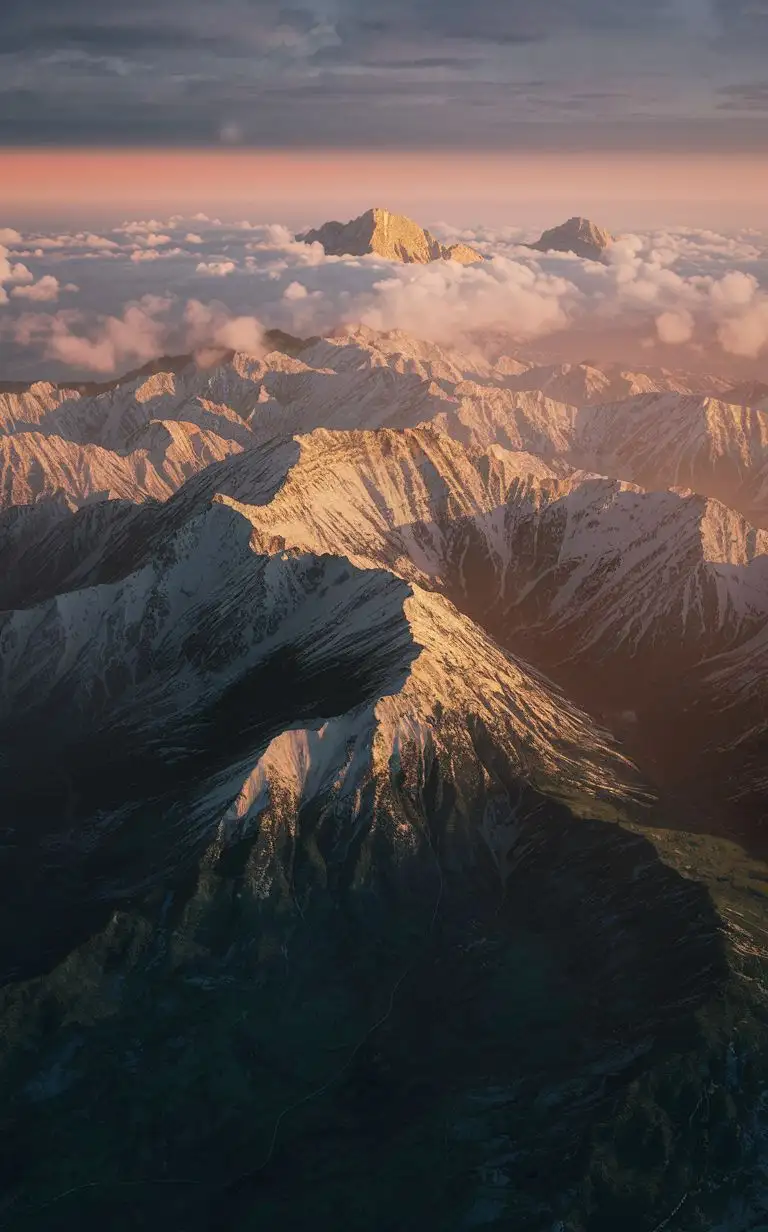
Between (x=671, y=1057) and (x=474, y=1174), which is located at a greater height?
(x=671, y=1057)

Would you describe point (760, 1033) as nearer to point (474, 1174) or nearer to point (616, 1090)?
point (616, 1090)

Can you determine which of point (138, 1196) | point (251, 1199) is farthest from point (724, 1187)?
point (138, 1196)

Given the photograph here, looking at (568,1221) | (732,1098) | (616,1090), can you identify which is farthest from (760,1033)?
(568,1221)

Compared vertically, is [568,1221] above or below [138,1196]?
above

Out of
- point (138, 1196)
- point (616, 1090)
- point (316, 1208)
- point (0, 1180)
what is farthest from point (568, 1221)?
point (0, 1180)

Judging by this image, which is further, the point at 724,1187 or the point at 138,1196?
the point at 138,1196

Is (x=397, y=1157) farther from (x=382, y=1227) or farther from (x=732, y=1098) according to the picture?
(x=732, y=1098)

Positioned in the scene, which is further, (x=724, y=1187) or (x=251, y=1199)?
(x=251, y=1199)
